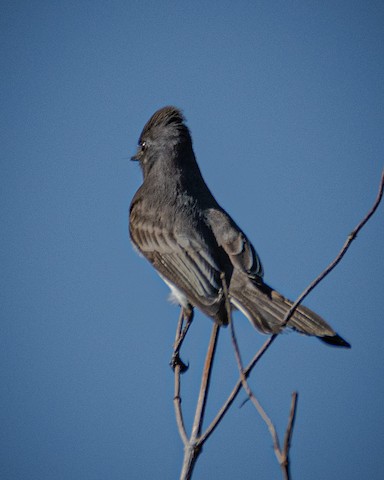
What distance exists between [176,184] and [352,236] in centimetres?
305

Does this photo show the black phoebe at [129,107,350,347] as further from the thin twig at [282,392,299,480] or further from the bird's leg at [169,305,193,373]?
the thin twig at [282,392,299,480]

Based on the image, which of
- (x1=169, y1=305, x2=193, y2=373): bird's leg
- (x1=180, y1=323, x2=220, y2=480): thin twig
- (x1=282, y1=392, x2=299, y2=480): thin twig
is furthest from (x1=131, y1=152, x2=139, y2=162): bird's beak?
(x1=282, y1=392, x2=299, y2=480): thin twig

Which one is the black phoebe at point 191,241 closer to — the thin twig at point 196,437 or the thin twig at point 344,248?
the thin twig at point 196,437

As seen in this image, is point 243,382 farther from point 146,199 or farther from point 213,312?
point 146,199

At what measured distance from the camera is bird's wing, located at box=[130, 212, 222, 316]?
4500 mm

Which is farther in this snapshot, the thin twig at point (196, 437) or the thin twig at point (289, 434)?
the thin twig at point (196, 437)

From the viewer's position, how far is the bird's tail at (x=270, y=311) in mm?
3830

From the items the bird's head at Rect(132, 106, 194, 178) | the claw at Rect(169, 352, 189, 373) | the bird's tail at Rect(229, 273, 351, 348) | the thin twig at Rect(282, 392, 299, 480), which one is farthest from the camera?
the bird's head at Rect(132, 106, 194, 178)

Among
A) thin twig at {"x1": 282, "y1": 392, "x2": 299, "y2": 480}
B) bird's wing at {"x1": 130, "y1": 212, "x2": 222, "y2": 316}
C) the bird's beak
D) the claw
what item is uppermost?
the bird's beak

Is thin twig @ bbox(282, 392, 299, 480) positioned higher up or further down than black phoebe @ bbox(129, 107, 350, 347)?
further down

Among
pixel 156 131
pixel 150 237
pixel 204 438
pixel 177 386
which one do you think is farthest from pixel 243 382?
pixel 156 131

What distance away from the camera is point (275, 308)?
4.35 m

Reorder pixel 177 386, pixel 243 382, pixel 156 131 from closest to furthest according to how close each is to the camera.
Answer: pixel 243 382 < pixel 177 386 < pixel 156 131

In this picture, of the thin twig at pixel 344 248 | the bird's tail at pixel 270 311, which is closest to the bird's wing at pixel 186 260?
the bird's tail at pixel 270 311
